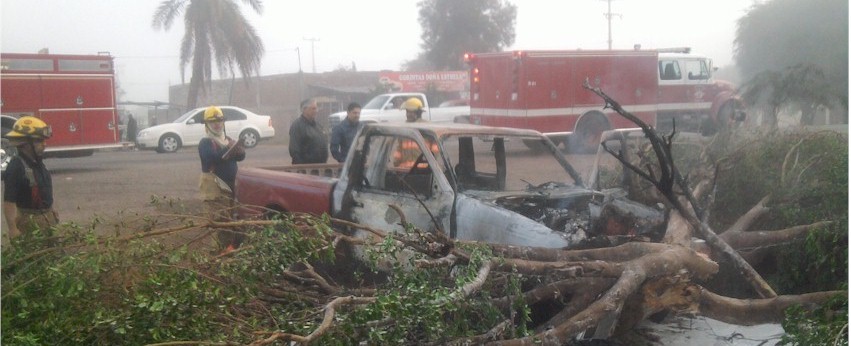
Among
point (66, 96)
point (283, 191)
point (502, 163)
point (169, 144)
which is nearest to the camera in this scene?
point (502, 163)

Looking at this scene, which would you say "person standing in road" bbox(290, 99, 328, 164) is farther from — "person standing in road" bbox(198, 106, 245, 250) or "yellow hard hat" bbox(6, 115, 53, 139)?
"yellow hard hat" bbox(6, 115, 53, 139)

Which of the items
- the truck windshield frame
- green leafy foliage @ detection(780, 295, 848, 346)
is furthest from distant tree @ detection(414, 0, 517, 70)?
green leafy foliage @ detection(780, 295, 848, 346)

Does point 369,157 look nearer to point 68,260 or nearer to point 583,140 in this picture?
point 68,260

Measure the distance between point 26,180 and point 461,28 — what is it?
10170 millimetres

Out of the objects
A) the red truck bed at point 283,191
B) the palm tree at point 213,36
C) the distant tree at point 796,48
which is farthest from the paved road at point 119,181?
the distant tree at point 796,48

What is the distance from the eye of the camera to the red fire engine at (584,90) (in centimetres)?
1095

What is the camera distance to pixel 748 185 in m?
5.94

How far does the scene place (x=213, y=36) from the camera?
35.2ft

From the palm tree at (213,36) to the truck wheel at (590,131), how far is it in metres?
3.91

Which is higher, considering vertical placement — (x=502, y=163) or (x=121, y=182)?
(x=502, y=163)

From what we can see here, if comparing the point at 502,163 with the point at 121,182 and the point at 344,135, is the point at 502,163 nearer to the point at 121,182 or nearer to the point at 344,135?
the point at 344,135

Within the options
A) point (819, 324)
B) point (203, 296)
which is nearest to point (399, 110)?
point (819, 324)

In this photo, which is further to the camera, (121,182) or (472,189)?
(121,182)

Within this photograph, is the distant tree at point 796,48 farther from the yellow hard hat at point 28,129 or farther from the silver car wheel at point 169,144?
the silver car wheel at point 169,144
